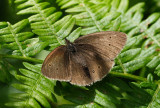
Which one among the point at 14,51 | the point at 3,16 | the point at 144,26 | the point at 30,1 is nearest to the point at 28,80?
the point at 14,51

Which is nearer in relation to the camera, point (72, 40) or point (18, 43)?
point (18, 43)

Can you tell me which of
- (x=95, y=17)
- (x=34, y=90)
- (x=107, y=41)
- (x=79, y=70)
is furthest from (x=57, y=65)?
(x=95, y=17)

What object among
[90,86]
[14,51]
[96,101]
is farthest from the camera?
[14,51]

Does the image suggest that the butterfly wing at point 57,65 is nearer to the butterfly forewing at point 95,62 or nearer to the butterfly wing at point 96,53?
the butterfly wing at point 96,53

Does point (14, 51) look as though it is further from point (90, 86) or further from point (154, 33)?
point (154, 33)

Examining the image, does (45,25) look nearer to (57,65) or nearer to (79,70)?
(57,65)
